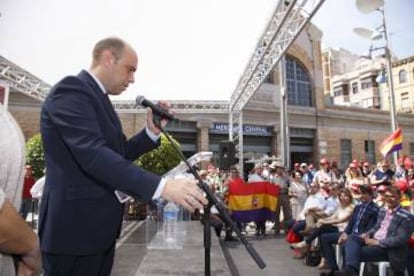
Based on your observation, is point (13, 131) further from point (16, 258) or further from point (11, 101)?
point (11, 101)

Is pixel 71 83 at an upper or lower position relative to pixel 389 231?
upper

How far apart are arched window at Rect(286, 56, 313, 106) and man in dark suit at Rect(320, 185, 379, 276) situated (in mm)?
19326

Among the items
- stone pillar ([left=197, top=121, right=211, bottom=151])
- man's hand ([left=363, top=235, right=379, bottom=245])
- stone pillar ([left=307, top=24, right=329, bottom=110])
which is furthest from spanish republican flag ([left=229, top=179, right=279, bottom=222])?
stone pillar ([left=307, top=24, right=329, bottom=110])

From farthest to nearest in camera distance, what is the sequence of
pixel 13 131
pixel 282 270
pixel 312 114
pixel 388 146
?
pixel 312 114, pixel 388 146, pixel 282 270, pixel 13 131

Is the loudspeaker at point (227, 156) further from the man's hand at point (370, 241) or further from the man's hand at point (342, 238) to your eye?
the man's hand at point (370, 241)

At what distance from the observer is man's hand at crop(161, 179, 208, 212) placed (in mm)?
1399

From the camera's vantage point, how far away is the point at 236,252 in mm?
7078

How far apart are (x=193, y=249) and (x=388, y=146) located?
714cm

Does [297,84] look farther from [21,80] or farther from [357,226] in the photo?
[357,226]

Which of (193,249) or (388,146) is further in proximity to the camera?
(388,146)

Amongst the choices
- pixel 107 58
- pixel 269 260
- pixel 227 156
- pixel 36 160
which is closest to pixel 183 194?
pixel 107 58

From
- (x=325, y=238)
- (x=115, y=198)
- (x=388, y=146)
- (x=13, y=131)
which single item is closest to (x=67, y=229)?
(x=115, y=198)

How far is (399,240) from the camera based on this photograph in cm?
420

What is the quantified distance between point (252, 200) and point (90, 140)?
25.8 feet
